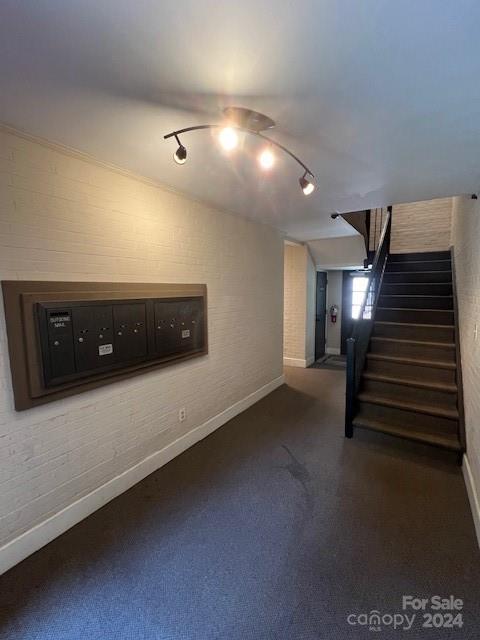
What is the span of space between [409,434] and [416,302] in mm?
2071

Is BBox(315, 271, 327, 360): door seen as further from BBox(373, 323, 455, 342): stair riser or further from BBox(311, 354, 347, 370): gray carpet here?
BBox(373, 323, 455, 342): stair riser

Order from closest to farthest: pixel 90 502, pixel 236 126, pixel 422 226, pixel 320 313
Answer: pixel 236 126
pixel 90 502
pixel 422 226
pixel 320 313

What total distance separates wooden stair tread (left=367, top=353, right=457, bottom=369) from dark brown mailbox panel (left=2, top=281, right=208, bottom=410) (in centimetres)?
234

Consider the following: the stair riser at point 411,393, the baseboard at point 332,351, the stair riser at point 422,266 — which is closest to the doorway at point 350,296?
the baseboard at point 332,351

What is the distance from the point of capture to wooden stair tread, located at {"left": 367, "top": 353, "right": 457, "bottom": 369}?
325cm

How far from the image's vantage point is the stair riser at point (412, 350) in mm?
3439

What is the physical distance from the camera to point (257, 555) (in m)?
1.80

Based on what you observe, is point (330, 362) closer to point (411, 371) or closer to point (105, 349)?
point (411, 371)

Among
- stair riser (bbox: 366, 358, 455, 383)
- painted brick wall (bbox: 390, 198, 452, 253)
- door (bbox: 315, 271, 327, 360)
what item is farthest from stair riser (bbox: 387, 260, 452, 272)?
stair riser (bbox: 366, 358, 455, 383)

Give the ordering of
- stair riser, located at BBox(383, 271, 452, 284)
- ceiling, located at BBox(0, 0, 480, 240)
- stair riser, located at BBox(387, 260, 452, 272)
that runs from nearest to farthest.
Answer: ceiling, located at BBox(0, 0, 480, 240) → stair riser, located at BBox(383, 271, 452, 284) → stair riser, located at BBox(387, 260, 452, 272)

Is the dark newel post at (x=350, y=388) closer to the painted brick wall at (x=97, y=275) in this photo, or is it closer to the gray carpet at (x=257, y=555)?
the gray carpet at (x=257, y=555)

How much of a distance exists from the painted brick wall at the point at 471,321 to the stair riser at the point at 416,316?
1.13ft

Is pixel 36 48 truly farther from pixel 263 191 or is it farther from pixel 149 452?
pixel 149 452

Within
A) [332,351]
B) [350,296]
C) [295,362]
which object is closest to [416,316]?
[295,362]
